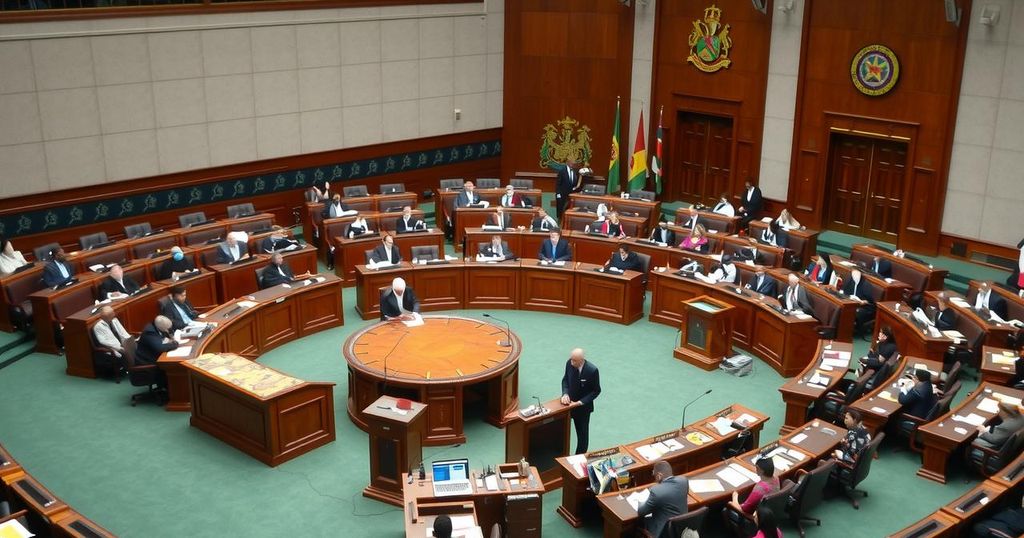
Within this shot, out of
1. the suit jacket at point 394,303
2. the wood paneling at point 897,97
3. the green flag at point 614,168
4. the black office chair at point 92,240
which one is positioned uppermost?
the wood paneling at point 897,97

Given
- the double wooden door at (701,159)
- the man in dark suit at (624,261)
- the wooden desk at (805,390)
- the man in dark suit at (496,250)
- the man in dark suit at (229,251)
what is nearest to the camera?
the wooden desk at (805,390)

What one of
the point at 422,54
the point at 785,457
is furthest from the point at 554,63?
the point at 785,457

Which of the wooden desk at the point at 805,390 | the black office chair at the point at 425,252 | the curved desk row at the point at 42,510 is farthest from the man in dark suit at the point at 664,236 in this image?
the curved desk row at the point at 42,510

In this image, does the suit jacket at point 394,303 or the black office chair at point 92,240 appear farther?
the black office chair at point 92,240

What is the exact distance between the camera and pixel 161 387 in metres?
12.3

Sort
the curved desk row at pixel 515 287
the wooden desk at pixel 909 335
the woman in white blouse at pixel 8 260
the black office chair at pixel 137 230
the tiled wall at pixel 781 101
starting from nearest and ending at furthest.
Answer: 1. the wooden desk at pixel 909 335
2. the woman in white blouse at pixel 8 260
3. the curved desk row at pixel 515 287
4. the black office chair at pixel 137 230
5. the tiled wall at pixel 781 101

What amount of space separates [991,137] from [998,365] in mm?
6392

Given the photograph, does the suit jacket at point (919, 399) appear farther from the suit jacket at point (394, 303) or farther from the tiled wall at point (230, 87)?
the tiled wall at point (230, 87)

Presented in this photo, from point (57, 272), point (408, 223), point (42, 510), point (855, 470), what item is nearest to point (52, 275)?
point (57, 272)

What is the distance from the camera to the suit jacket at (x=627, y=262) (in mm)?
15852

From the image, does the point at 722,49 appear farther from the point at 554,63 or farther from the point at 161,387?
the point at 161,387

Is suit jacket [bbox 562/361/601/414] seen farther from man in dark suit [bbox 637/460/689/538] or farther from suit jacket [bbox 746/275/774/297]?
suit jacket [bbox 746/275/774/297]

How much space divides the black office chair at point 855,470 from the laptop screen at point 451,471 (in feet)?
13.1

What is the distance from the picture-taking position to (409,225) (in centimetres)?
1792
